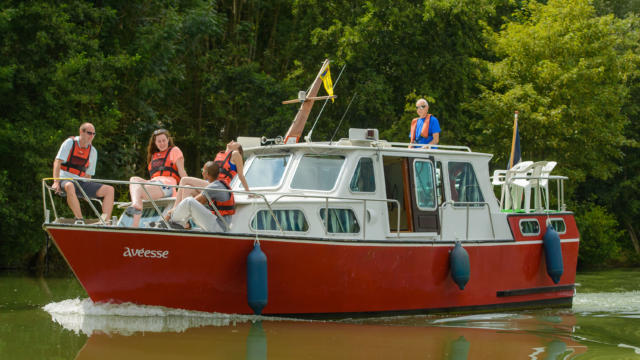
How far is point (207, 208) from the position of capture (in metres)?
10.2

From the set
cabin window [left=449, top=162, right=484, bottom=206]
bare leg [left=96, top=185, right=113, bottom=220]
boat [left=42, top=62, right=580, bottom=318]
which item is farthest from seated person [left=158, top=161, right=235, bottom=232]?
cabin window [left=449, top=162, right=484, bottom=206]

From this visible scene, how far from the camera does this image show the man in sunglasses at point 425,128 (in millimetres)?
12430

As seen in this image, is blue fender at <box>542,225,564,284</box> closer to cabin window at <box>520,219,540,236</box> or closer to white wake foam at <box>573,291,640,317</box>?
cabin window at <box>520,219,540,236</box>

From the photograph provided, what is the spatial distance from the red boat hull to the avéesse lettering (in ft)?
0.04

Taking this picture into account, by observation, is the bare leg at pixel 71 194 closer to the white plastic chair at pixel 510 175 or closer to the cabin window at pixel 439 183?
the cabin window at pixel 439 183

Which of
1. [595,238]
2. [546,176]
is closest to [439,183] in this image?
[546,176]

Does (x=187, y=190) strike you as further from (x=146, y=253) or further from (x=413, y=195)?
(x=413, y=195)

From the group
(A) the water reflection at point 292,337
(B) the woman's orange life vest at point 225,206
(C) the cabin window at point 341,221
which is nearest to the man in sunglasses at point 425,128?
(C) the cabin window at point 341,221

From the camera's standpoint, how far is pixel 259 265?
31.6 feet

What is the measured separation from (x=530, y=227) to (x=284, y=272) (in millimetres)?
4753

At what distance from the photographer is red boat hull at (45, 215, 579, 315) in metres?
9.51

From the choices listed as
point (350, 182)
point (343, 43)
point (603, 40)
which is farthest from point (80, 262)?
point (603, 40)

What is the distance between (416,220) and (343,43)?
45.7ft

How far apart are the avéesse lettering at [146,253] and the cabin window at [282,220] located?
1.24 m
